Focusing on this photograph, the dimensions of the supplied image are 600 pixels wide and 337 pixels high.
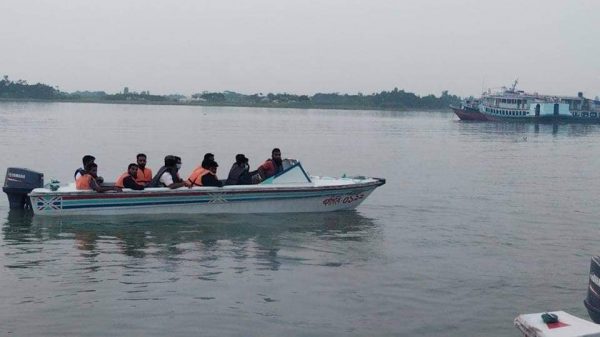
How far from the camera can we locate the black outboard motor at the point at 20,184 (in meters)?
15.4

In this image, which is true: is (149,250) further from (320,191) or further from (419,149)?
(419,149)

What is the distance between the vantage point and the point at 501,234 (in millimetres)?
Answer: 15000

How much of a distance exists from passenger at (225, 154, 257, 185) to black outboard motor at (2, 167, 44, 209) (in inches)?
157

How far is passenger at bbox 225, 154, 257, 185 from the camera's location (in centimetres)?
1595

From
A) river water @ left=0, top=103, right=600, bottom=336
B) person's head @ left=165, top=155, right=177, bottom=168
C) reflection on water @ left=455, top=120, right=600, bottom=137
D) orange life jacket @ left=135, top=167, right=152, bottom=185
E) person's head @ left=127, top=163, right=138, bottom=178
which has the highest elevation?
person's head @ left=165, top=155, right=177, bottom=168

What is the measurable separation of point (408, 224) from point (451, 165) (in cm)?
→ 1595

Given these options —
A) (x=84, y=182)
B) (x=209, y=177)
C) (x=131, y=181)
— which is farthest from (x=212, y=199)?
(x=84, y=182)

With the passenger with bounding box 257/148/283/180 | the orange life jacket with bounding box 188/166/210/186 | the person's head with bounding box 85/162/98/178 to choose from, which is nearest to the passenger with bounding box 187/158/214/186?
the orange life jacket with bounding box 188/166/210/186

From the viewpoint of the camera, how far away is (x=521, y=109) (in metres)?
94.7

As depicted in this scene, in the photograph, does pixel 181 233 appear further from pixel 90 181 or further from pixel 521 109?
pixel 521 109

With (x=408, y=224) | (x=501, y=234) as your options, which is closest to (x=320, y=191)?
(x=408, y=224)

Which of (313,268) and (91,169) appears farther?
(91,169)

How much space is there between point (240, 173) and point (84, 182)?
324 centimetres

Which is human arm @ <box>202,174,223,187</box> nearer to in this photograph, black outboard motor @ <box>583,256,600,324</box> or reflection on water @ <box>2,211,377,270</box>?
reflection on water @ <box>2,211,377,270</box>
